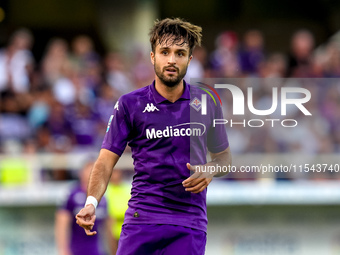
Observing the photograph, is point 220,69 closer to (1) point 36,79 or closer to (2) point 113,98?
(2) point 113,98

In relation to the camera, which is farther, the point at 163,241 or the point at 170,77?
the point at 170,77

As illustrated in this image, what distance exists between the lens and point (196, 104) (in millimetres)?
5219

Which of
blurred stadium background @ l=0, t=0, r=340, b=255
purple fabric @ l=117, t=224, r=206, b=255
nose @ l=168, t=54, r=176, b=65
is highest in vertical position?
blurred stadium background @ l=0, t=0, r=340, b=255

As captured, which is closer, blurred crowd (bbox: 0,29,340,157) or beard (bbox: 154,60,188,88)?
beard (bbox: 154,60,188,88)

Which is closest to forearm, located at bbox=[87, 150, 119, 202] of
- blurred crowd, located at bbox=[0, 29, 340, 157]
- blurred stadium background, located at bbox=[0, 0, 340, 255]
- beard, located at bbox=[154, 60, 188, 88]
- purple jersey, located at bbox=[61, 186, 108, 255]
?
beard, located at bbox=[154, 60, 188, 88]

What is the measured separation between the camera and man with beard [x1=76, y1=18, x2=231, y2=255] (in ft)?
16.2

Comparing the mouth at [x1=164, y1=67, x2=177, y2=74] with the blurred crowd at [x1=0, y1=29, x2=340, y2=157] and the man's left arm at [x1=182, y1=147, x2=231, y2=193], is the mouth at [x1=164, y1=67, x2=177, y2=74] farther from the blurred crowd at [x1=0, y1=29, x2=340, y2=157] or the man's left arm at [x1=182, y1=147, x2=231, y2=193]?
the blurred crowd at [x1=0, y1=29, x2=340, y2=157]

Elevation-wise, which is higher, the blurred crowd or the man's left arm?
the blurred crowd

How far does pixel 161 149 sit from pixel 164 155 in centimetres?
5

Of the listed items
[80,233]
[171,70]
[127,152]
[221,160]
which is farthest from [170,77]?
[127,152]

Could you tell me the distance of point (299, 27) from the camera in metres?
19.2

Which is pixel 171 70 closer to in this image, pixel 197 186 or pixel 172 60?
pixel 172 60

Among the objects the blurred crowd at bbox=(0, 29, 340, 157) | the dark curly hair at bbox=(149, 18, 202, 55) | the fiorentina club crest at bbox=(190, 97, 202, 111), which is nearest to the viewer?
the dark curly hair at bbox=(149, 18, 202, 55)

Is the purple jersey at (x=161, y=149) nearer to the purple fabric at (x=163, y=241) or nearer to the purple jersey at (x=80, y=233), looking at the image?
the purple fabric at (x=163, y=241)
